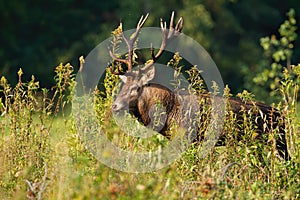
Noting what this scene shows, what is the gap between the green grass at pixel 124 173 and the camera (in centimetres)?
541

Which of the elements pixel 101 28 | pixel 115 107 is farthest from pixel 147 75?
pixel 101 28

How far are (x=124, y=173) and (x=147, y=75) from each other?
2918 mm

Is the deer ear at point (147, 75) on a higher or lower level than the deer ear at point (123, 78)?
higher

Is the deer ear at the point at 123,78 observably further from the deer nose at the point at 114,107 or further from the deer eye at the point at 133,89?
the deer nose at the point at 114,107

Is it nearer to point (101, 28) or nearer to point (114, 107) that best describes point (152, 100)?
point (114, 107)

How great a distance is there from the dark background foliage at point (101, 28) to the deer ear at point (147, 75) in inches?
559

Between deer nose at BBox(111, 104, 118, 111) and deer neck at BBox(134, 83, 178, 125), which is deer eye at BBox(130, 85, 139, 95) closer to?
deer neck at BBox(134, 83, 178, 125)

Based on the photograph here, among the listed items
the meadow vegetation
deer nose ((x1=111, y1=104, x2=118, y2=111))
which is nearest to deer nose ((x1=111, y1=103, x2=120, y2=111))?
deer nose ((x1=111, y1=104, x2=118, y2=111))

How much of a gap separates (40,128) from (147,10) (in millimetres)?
19548

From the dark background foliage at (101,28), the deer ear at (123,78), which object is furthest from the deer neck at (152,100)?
the dark background foliage at (101,28)

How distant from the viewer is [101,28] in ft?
88.2

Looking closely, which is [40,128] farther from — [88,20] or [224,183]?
[88,20]

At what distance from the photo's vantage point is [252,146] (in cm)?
676

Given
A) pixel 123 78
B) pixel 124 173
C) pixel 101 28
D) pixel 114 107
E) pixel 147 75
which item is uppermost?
pixel 101 28
